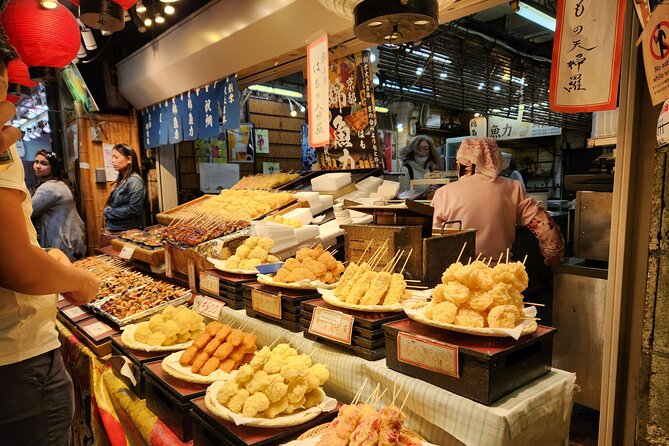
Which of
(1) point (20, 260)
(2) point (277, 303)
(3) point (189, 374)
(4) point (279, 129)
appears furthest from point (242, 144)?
(1) point (20, 260)

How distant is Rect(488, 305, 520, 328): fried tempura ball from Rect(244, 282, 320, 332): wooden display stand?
1.18 metres

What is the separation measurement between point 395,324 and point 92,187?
27.6 ft

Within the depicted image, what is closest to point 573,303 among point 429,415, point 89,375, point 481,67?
point 429,415

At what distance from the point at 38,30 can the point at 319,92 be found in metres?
2.95

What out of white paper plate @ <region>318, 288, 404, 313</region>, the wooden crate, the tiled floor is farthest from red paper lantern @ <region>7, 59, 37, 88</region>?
the tiled floor

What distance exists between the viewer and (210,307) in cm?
333

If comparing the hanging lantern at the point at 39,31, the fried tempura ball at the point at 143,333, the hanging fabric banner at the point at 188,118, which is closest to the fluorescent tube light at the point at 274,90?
the hanging fabric banner at the point at 188,118

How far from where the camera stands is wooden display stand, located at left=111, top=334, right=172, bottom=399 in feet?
8.89

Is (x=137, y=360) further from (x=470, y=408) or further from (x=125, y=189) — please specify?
(x=125, y=189)

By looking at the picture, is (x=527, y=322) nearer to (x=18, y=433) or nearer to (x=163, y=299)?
(x=18, y=433)

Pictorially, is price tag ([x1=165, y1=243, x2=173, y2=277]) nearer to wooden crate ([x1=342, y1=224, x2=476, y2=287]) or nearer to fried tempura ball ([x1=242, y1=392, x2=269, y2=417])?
wooden crate ([x1=342, y1=224, x2=476, y2=287])

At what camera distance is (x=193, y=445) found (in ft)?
7.02

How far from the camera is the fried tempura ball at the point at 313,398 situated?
6.53 feet

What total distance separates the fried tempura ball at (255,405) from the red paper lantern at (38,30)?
4519mm
